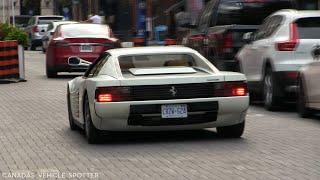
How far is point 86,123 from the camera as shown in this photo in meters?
10.6

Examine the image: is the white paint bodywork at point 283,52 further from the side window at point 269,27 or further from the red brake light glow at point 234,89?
the red brake light glow at point 234,89

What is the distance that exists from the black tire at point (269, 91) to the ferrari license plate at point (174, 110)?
13.4ft

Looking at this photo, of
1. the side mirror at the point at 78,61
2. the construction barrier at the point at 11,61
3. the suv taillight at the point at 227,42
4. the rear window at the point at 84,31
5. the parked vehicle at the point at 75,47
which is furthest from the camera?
the rear window at the point at 84,31

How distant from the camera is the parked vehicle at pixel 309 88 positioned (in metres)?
12.6

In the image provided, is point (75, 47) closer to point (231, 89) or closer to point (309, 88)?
point (309, 88)

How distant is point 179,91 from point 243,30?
6.73 meters

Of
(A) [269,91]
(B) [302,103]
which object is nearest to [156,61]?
(B) [302,103]

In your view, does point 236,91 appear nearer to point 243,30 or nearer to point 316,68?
point 316,68

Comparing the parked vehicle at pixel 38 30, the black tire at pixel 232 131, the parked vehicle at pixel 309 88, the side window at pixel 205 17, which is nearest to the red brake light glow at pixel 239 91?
the black tire at pixel 232 131

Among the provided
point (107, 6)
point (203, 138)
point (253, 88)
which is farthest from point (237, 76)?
point (107, 6)

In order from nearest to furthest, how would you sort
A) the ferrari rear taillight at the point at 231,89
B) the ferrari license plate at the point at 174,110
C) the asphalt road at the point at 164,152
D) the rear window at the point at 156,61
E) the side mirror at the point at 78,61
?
1. the asphalt road at the point at 164,152
2. the ferrari license plate at the point at 174,110
3. the ferrari rear taillight at the point at 231,89
4. the rear window at the point at 156,61
5. the side mirror at the point at 78,61

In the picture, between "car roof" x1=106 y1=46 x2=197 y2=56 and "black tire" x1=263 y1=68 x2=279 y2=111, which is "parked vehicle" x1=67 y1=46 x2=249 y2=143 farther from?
"black tire" x1=263 y1=68 x2=279 y2=111

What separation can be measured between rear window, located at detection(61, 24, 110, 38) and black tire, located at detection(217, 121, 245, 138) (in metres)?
11.4

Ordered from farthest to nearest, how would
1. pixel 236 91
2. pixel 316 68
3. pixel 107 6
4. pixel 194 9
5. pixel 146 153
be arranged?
pixel 107 6 → pixel 194 9 → pixel 316 68 → pixel 236 91 → pixel 146 153
